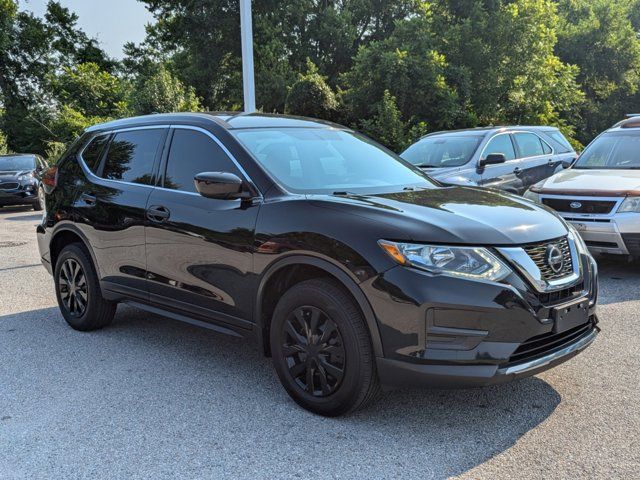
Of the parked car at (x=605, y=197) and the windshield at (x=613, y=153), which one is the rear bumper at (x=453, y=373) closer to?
the parked car at (x=605, y=197)

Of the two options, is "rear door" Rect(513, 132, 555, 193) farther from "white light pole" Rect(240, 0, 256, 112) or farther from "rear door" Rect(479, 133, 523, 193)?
"white light pole" Rect(240, 0, 256, 112)

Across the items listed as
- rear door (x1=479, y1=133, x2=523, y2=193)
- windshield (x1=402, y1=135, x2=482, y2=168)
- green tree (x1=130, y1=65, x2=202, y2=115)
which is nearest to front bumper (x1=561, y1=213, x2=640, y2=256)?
rear door (x1=479, y1=133, x2=523, y2=193)

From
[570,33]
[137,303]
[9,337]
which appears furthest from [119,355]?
[570,33]

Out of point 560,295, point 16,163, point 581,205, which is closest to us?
point 560,295

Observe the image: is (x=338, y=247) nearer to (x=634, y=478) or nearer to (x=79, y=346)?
(x=634, y=478)

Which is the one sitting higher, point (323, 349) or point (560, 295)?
point (560, 295)

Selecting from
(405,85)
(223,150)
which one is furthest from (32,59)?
(223,150)

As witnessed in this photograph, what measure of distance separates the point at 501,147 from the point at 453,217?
648 centimetres

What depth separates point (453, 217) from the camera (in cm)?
320

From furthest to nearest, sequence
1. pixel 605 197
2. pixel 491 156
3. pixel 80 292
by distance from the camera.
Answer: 1. pixel 491 156
2. pixel 605 197
3. pixel 80 292

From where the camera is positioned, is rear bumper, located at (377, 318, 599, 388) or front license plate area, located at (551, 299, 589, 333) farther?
front license plate area, located at (551, 299, 589, 333)

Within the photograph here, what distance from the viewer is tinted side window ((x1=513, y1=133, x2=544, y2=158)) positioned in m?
9.55

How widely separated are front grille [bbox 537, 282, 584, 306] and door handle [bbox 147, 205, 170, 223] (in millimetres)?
2470

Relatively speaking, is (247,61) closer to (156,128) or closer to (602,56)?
(156,128)
